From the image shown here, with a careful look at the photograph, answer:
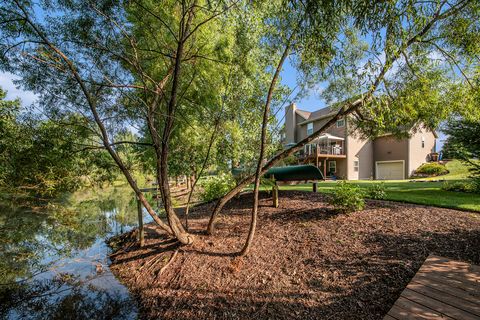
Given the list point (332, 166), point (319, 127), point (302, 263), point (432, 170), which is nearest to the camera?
point (302, 263)

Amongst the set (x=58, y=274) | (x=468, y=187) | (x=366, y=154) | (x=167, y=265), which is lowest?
(x=58, y=274)

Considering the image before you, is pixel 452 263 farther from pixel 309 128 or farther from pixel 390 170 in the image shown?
pixel 309 128

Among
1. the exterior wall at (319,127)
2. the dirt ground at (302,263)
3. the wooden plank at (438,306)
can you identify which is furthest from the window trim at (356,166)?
the wooden plank at (438,306)

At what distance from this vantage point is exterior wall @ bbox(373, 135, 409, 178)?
19.0 meters

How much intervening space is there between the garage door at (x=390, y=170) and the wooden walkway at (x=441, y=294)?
64.8 feet

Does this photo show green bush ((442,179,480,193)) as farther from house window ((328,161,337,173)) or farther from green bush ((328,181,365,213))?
house window ((328,161,337,173))

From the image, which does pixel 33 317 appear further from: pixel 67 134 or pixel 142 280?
pixel 67 134

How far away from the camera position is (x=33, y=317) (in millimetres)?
3938

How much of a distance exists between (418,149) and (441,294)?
2199cm

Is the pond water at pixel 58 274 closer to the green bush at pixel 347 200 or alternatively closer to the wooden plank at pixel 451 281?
the wooden plank at pixel 451 281

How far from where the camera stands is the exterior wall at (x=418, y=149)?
1891 centimetres

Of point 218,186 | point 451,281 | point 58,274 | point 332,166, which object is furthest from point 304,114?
point 58,274

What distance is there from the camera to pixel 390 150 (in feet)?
66.0

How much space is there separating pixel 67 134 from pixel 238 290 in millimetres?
5032
